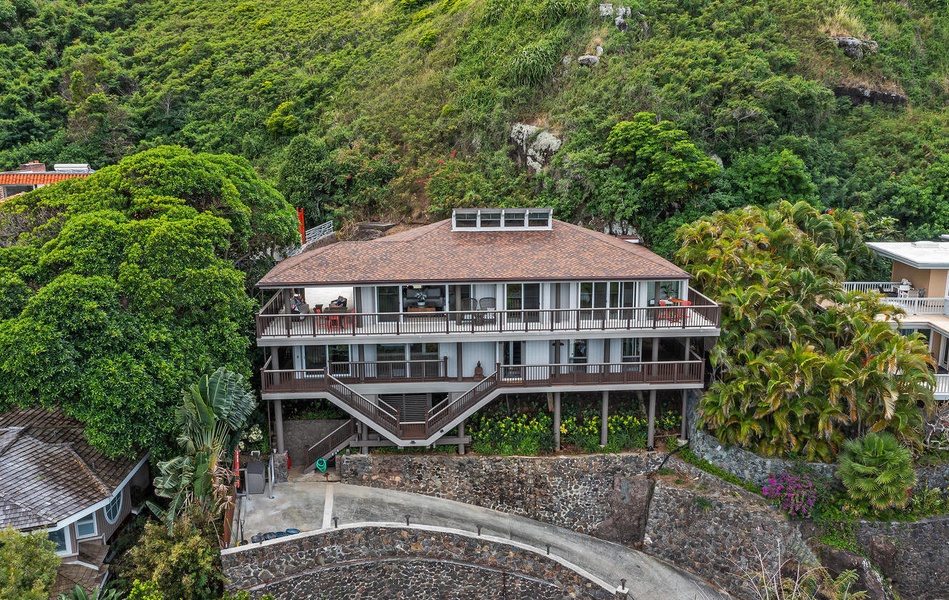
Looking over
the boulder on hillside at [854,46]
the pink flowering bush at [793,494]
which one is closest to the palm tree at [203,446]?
the pink flowering bush at [793,494]

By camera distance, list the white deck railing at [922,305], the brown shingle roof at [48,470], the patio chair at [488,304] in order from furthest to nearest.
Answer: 1. the white deck railing at [922,305]
2. the patio chair at [488,304]
3. the brown shingle roof at [48,470]

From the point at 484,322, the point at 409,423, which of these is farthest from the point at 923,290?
the point at 409,423

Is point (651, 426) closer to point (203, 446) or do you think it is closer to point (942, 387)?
point (942, 387)

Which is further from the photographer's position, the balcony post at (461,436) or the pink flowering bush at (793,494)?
the balcony post at (461,436)

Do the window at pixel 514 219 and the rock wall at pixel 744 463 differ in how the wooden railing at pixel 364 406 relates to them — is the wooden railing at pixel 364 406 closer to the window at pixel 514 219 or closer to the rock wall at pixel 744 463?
the window at pixel 514 219

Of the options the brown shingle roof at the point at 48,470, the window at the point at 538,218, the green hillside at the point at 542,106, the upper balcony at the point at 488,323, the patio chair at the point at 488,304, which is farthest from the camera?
the green hillside at the point at 542,106

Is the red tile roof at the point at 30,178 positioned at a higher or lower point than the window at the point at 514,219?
higher

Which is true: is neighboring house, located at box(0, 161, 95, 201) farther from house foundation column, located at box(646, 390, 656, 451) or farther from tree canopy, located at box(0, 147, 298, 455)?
house foundation column, located at box(646, 390, 656, 451)

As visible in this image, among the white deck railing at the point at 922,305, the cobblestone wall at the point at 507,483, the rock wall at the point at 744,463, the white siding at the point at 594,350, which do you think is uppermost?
the white deck railing at the point at 922,305
